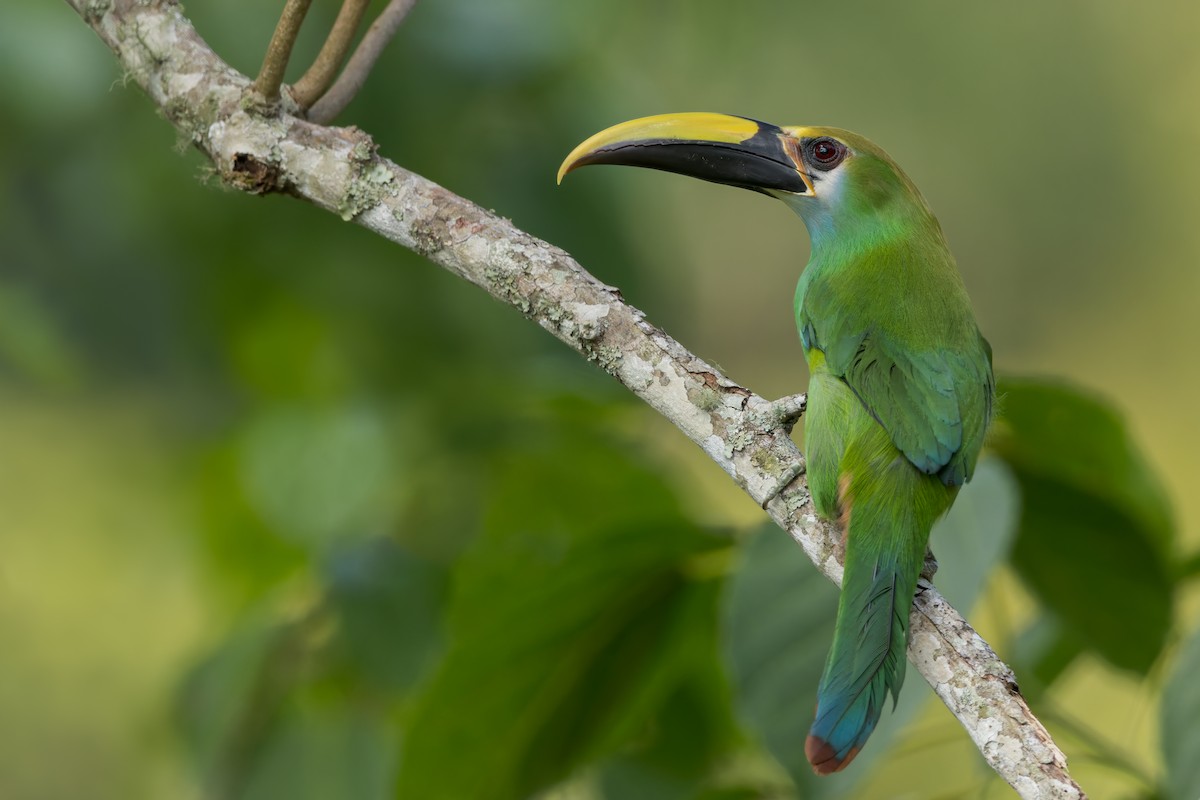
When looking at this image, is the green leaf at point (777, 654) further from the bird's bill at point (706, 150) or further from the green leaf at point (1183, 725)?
the bird's bill at point (706, 150)

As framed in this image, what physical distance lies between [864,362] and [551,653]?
29.5 inches

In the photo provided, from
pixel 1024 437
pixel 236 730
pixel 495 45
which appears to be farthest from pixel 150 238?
pixel 1024 437

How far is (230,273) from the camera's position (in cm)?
299

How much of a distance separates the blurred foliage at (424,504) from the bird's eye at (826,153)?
1.45ft

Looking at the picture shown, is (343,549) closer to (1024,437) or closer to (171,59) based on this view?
(171,59)

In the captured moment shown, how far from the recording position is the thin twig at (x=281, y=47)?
1.84m

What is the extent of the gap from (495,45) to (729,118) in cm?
60

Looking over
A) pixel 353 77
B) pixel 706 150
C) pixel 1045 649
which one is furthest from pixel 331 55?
pixel 1045 649

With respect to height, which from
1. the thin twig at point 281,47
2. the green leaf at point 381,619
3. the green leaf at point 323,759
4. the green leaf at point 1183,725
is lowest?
the green leaf at point 1183,725

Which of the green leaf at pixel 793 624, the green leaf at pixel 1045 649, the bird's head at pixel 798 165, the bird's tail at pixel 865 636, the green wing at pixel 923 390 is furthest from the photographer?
the green leaf at pixel 1045 649

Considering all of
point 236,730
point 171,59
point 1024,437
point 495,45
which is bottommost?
point 236,730

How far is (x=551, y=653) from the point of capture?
2209 millimetres

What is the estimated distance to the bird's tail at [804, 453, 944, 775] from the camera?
1.79m

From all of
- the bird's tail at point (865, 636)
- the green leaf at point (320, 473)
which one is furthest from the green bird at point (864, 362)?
the green leaf at point (320, 473)
